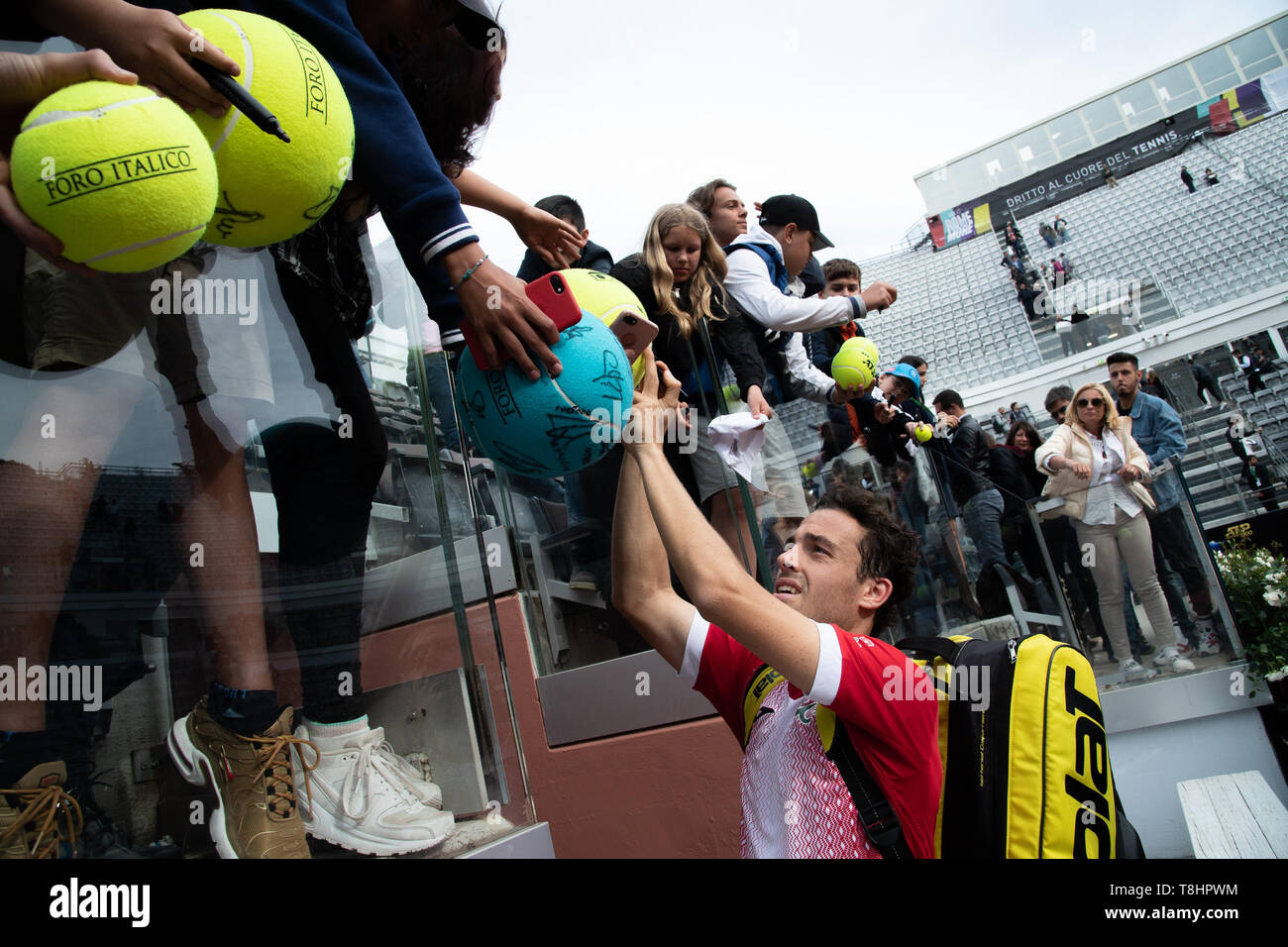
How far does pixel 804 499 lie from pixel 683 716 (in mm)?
1100

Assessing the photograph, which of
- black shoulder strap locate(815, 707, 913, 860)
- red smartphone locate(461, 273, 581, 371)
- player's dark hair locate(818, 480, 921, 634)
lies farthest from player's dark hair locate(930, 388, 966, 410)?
red smartphone locate(461, 273, 581, 371)

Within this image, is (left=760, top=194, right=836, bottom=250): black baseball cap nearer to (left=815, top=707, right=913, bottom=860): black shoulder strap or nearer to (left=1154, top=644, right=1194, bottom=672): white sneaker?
(left=1154, top=644, right=1194, bottom=672): white sneaker

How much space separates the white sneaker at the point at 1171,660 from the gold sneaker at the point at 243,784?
4994 millimetres

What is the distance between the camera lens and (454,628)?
6.43 feet

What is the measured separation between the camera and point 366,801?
1.60 meters

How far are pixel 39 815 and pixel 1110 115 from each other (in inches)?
1485

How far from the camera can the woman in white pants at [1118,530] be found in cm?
491

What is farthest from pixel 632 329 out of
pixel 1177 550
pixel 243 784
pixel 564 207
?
pixel 1177 550

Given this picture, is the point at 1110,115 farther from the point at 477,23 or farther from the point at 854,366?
the point at 477,23

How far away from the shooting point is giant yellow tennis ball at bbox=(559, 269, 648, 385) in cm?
183

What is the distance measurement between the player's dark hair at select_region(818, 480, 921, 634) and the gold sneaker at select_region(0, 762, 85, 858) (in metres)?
1.75
